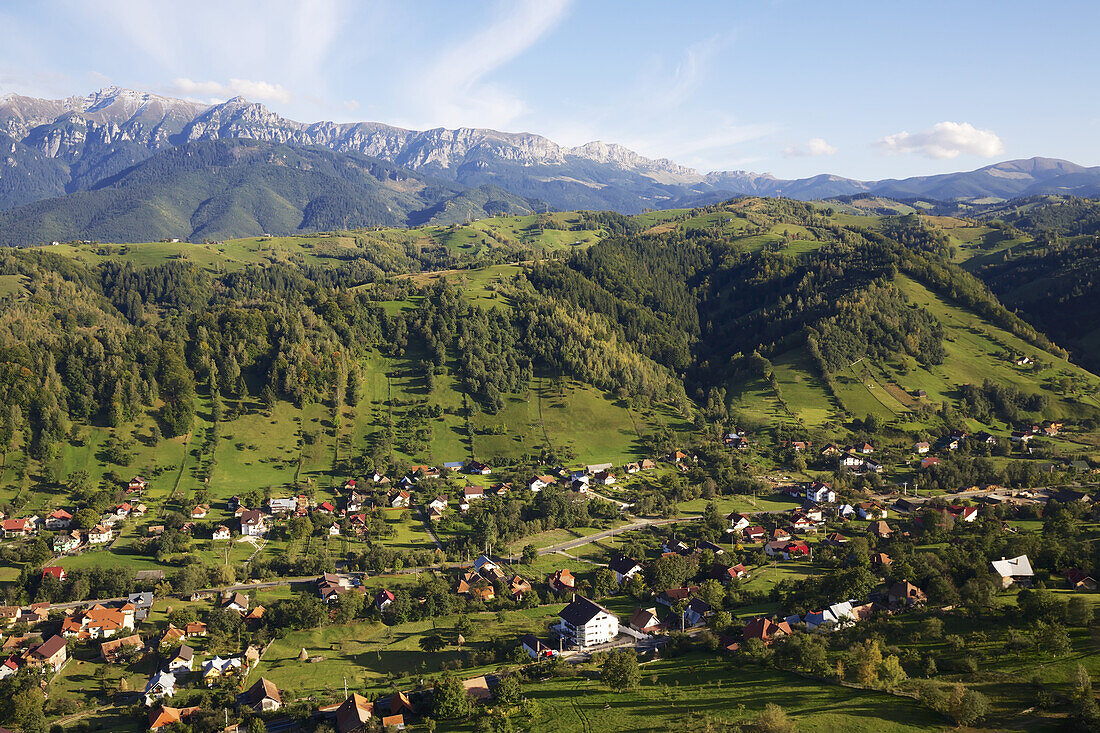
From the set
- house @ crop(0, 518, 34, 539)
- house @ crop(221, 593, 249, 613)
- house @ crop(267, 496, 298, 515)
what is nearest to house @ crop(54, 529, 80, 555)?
house @ crop(0, 518, 34, 539)

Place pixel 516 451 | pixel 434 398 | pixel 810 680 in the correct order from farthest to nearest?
1. pixel 434 398
2. pixel 516 451
3. pixel 810 680

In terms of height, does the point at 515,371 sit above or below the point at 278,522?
above

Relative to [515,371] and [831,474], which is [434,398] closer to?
[515,371]

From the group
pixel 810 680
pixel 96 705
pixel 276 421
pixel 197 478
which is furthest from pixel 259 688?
pixel 276 421

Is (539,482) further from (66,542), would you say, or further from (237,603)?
(66,542)

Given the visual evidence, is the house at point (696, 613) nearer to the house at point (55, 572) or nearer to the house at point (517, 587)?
the house at point (517, 587)

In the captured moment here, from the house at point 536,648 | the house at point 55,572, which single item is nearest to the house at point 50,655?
the house at point 55,572
